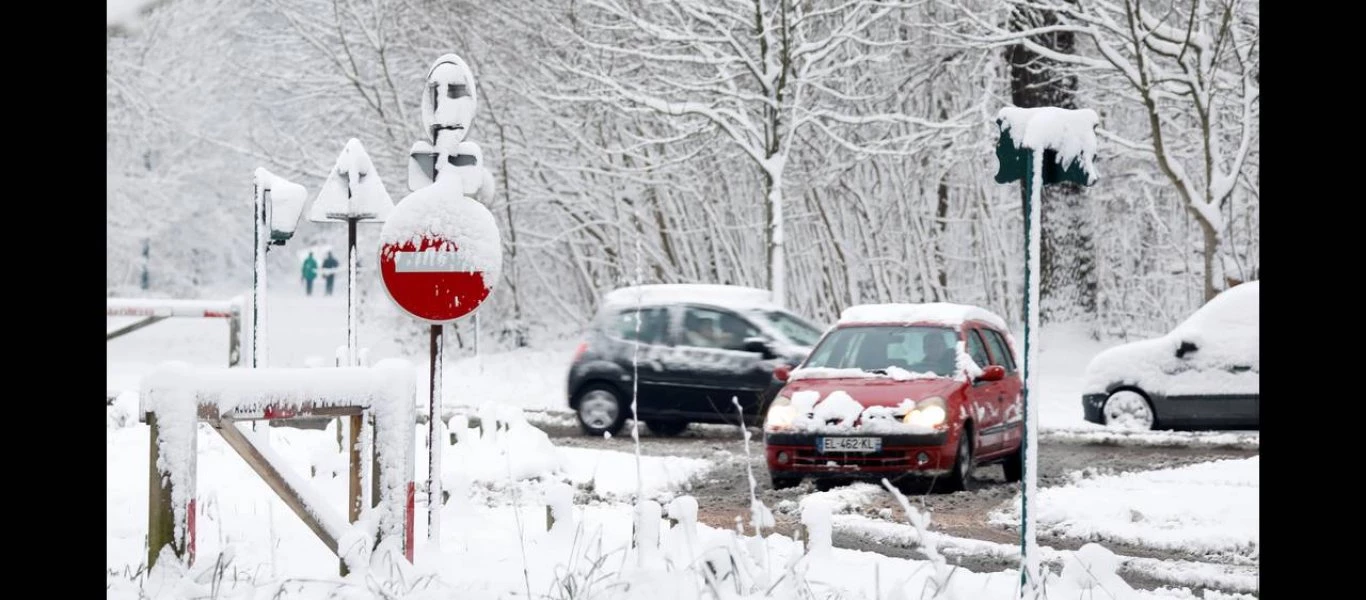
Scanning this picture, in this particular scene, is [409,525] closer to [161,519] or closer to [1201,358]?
[161,519]

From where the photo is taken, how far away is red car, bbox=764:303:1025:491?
38.7ft

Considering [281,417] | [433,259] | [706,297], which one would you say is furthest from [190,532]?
[706,297]

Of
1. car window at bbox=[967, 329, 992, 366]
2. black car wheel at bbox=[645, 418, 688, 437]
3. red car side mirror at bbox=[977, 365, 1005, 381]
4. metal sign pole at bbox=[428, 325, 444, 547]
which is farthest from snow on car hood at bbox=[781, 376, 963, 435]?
black car wheel at bbox=[645, 418, 688, 437]

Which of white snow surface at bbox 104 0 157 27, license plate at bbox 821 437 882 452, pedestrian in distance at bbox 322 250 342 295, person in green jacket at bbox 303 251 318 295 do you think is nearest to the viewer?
white snow surface at bbox 104 0 157 27

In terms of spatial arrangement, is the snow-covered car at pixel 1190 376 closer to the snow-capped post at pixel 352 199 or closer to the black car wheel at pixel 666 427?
the black car wheel at pixel 666 427

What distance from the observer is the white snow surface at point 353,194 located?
9.97 meters

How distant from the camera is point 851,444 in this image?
38.7 feet

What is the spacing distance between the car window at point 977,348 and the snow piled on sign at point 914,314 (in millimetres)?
121

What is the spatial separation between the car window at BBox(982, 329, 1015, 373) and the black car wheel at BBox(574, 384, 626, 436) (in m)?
4.68

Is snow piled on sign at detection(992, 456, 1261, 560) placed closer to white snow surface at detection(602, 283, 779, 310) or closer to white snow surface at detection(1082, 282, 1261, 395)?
white snow surface at detection(1082, 282, 1261, 395)

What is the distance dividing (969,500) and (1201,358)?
578 centimetres
